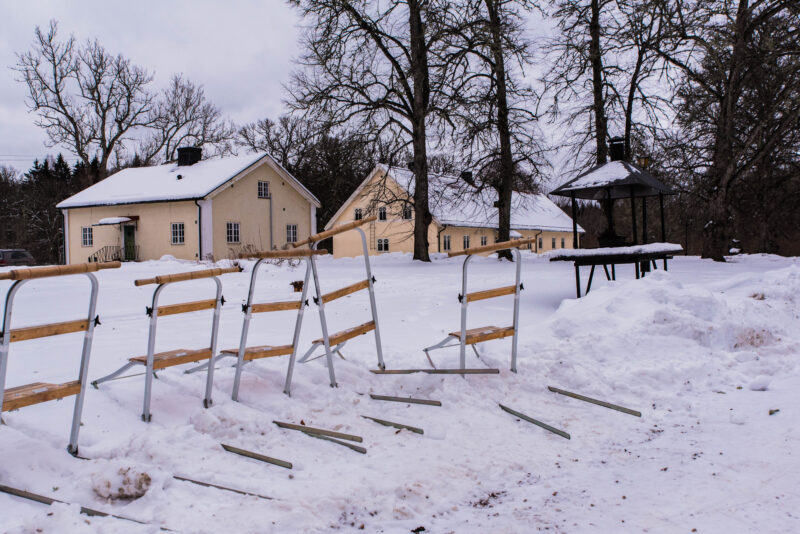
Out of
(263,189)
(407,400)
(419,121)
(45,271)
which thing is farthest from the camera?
(263,189)

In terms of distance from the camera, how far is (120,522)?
2.82 metres

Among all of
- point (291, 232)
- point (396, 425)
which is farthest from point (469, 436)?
point (291, 232)

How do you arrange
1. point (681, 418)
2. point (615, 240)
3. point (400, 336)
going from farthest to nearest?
point (615, 240)
point (400, 336)
point (681, 418)

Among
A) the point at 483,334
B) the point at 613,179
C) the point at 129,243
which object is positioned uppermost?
the point at 613,179

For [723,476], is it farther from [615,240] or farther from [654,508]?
[615,240]

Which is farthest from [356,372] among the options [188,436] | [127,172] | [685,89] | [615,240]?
[127,172]

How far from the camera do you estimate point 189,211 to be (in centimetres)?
2942

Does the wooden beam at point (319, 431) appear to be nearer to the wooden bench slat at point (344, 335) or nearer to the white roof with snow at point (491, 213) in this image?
the wooden bench slat at point (344, 335)

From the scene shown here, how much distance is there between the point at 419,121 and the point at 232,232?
13.2 m

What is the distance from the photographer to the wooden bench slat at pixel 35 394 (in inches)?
129

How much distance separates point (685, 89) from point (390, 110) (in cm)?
1053

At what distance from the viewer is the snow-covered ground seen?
10.1 ft

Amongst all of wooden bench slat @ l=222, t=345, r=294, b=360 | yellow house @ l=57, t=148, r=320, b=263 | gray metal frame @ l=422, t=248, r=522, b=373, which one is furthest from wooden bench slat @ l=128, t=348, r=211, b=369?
yellow house @ l=57, t=148, r=320, b=263

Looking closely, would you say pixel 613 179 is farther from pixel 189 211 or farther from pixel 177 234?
pixel 177 234
